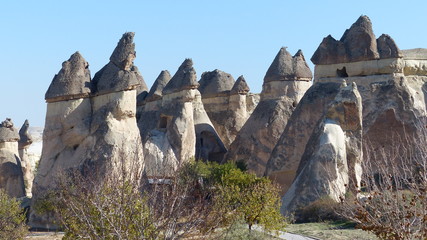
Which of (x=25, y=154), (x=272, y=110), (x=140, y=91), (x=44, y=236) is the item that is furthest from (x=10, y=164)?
(x=272, y=110)

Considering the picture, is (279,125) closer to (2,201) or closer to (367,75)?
(367,75)

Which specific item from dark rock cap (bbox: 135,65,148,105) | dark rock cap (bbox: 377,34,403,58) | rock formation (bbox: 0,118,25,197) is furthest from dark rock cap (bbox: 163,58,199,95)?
→ dark rock cap (bbox: 377,34,403,58)

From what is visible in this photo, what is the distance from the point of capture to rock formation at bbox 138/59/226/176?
3042cm

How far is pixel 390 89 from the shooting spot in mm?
26875

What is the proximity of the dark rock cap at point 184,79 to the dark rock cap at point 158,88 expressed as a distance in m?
1.76

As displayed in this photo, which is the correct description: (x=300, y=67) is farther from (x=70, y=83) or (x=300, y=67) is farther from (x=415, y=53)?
(x=70, y=83)

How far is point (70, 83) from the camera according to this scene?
2397 cm

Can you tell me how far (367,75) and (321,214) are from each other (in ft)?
28.8

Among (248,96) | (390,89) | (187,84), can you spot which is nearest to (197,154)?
(187,84)

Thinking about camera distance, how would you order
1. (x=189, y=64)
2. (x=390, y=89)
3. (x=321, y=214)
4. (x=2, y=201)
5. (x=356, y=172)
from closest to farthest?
(x=2, y=201), (x=321, y=214), (x=356, y=172), (x=390, y=89), (x=189, y=64)

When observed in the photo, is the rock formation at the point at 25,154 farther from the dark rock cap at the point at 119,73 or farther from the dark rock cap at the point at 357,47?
the dark rock cap at the point at 357,47

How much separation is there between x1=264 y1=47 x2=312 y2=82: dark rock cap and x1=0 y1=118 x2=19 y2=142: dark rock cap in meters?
10.9

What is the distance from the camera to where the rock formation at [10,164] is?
27.4m

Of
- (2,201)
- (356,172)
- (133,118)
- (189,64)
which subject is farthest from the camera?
(189,64)
